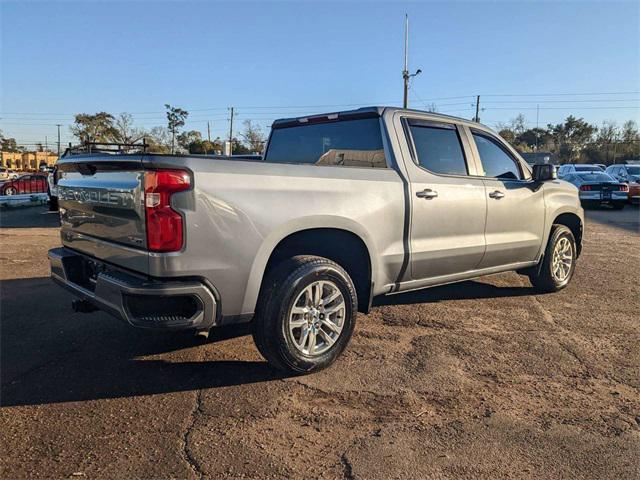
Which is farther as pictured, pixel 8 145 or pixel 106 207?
pixel 8 145

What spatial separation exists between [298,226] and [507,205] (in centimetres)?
266

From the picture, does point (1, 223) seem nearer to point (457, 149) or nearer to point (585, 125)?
point (457, 149)

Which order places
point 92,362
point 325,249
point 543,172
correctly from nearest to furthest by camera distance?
1. point 92,362
2. point 325,249
3. point 543,172

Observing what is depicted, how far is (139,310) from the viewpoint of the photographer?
2932mm

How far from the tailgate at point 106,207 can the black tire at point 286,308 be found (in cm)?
82

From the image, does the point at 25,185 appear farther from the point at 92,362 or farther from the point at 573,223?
the point at 573,223

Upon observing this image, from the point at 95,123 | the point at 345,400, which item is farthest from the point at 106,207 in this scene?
the point at 95,123

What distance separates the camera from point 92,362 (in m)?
3.71

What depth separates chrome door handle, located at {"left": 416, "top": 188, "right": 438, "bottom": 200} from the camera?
414 centimetres

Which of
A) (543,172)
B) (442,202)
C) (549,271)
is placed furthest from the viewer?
(549,271)

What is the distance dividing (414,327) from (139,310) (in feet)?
8.52

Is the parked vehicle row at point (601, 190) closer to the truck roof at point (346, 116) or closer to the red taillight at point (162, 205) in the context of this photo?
the truck roof at point (346, 116)

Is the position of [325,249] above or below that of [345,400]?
above

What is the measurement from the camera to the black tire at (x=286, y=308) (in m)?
3.24
